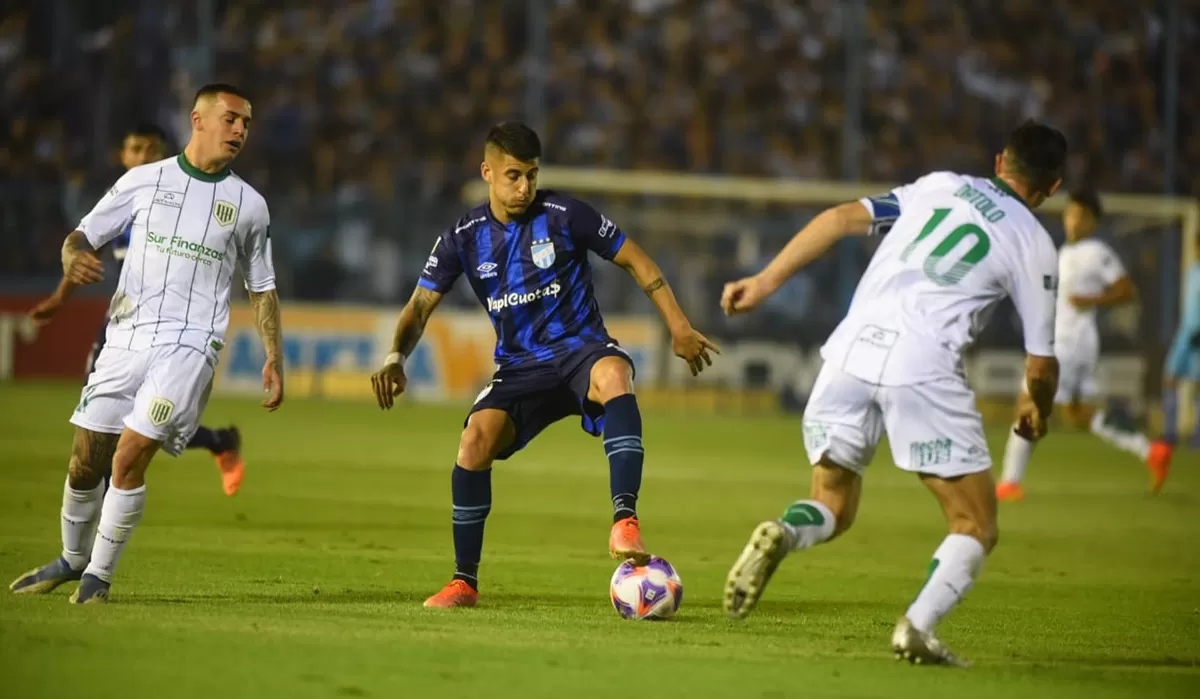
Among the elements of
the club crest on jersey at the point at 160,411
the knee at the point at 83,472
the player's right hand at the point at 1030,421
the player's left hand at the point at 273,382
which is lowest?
the knee at the point at 83,472

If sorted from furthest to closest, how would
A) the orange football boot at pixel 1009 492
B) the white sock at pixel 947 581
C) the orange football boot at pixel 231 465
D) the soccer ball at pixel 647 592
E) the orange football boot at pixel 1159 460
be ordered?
the orange football boot at pixel 1159 460 → the orange football boot at pixel 1009 492 → the orange football boot at pixel 231 465 → the soccer ball at pixel 647 592 → the white sock at pixel 947 581

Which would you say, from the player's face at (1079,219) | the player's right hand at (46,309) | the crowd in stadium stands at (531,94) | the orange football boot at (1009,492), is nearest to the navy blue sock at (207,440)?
the player's right hand at (46,309)

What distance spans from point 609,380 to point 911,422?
176cm

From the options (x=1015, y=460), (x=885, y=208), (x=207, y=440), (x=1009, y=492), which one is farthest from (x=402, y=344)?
(x=1009, y=492)

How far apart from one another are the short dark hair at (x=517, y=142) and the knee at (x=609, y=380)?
98 cm

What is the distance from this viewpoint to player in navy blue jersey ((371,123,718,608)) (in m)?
7.79

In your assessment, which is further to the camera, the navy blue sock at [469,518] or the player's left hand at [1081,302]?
the player's left hand at [1081,302]

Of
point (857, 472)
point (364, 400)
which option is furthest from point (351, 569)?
point (364, 400)

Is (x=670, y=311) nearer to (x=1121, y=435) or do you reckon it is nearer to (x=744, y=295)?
(x=744, y=295)

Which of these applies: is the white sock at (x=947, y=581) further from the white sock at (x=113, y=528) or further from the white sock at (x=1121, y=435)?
the white sock at (x=1121, y=435)

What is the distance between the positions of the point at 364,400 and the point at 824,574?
16592mm

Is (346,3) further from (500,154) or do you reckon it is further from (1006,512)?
(500,154)

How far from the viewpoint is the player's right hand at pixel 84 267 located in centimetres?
724

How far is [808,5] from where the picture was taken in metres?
28.9
